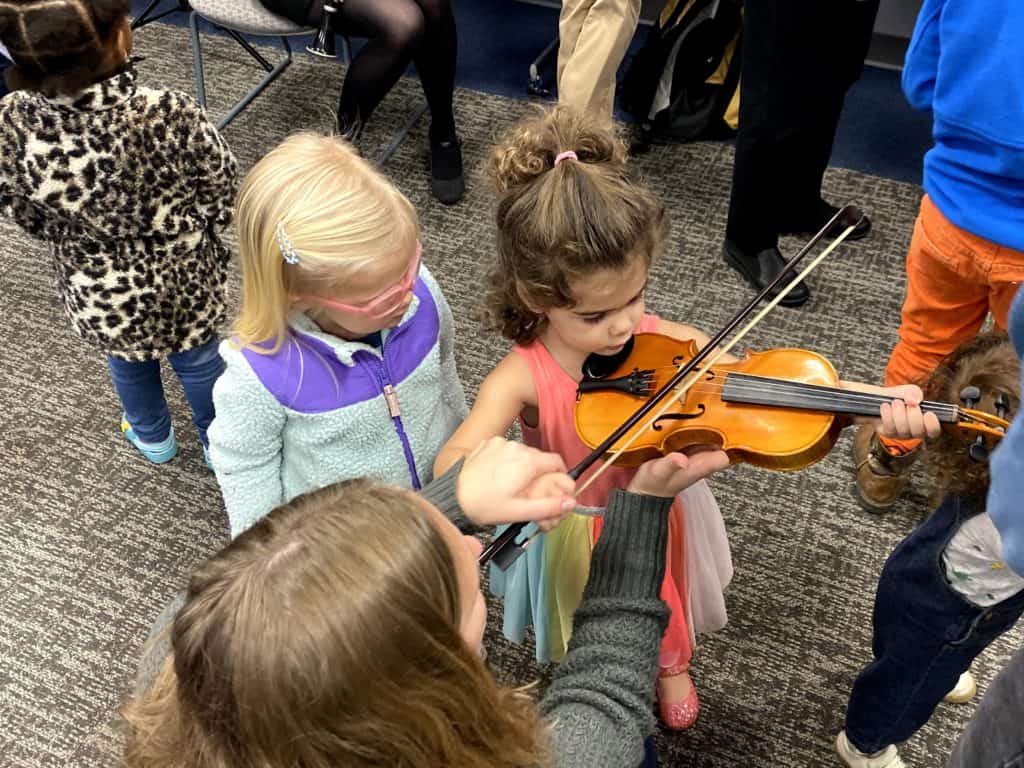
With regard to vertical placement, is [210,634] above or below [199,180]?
above

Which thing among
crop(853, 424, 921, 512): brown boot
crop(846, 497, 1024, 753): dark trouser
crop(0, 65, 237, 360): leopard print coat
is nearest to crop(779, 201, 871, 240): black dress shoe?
crop(853, 424, 921, 512): brown boot

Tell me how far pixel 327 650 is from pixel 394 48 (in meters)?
2.08

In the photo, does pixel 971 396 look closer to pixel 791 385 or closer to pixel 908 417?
pixel 908 417

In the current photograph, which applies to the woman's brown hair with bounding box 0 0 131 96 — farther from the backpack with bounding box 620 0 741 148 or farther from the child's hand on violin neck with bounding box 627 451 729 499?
the backpack with bounding box 620 0 741 148

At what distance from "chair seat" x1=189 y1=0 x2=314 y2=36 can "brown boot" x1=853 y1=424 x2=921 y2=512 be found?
173cm

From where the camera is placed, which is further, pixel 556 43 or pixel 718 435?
pixel 556 43

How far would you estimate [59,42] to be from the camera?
53.0 inches

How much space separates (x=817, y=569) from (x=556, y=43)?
2086 mm

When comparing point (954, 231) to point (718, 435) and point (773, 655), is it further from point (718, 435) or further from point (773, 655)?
point (773, 655)

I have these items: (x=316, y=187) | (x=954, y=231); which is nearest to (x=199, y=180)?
(x=316, y=187)

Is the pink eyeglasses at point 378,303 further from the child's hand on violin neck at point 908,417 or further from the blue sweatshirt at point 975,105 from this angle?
the blue sweatshirt at point 975,105

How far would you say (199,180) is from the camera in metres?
1.54

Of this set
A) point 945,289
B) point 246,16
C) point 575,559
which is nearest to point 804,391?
point 575,559

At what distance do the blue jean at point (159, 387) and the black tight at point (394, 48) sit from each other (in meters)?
0.87
